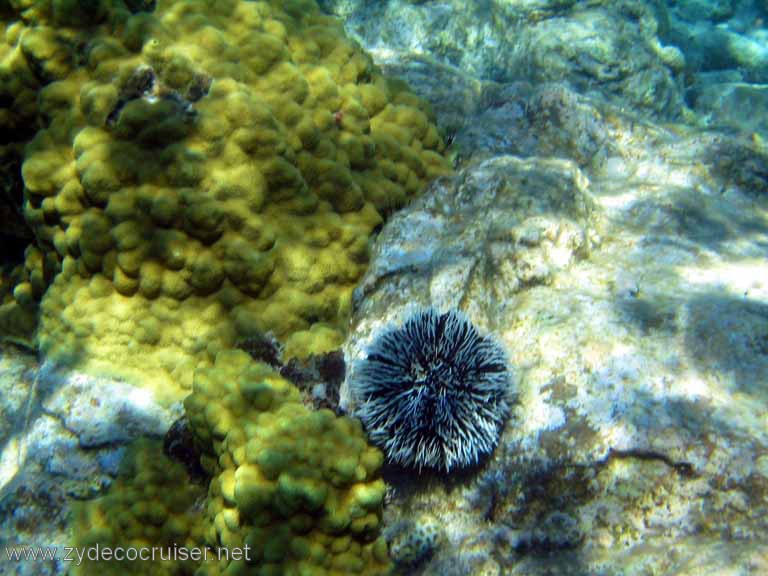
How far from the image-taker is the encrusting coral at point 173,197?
121 inches

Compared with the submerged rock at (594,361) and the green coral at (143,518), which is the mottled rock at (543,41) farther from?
the green coral at (143,518)

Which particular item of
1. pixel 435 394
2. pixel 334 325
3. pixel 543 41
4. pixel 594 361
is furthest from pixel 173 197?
pixel 543 41

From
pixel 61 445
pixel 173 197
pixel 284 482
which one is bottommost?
pixel 61 445

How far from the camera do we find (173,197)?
306 centimetres

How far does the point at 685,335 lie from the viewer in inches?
109

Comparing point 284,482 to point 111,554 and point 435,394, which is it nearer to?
point 435,394

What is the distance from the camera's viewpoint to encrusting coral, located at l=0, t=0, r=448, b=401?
10.1 feet

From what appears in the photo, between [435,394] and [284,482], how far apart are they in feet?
2.67

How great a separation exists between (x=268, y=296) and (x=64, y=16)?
6.97 feet

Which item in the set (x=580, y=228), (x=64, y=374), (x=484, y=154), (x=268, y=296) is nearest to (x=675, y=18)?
(x=484, y=154)

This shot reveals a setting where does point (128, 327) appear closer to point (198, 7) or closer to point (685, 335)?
point (198, 7)

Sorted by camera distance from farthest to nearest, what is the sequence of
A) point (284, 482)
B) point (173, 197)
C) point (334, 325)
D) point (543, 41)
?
point (543, 41)
point (334, 325)
point (173, 197)
point (284, 482)

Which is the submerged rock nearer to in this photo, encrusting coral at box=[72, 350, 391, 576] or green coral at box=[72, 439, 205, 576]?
encrusting coral at box=[72, 350, 391, 576]

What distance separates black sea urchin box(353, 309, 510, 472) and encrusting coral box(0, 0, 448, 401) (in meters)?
0.66
